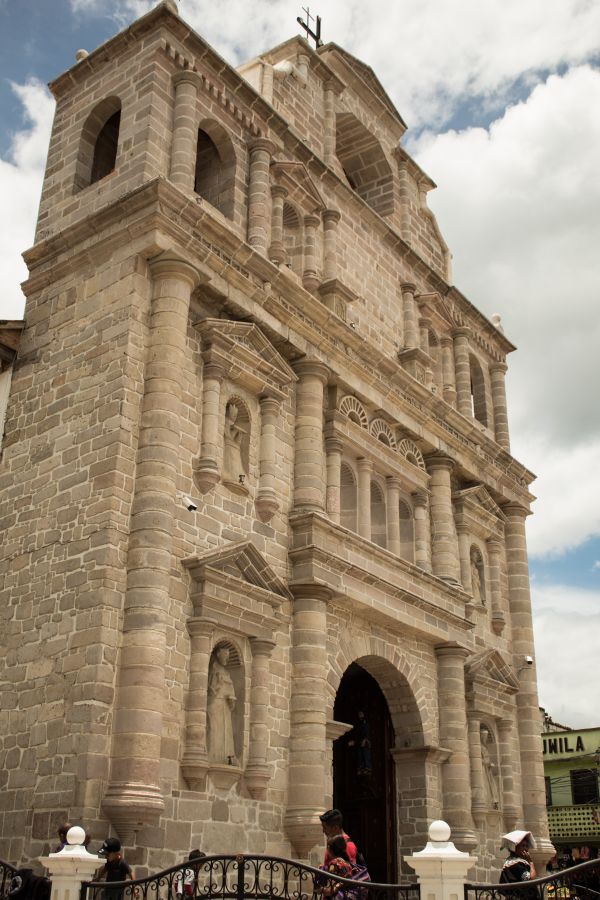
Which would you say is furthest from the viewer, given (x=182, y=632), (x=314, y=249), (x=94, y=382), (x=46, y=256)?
(x=314, y=249)

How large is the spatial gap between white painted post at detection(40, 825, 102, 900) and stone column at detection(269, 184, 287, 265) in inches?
434

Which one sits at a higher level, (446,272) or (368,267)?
(446,272)

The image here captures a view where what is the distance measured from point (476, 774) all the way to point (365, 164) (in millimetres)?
14689

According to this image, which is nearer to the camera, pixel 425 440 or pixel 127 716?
pixel 127 716

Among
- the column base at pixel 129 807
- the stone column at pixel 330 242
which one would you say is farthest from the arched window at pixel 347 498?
the column base at pixel 129 807

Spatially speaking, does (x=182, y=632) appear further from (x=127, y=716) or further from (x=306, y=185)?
(x=306, y=185)

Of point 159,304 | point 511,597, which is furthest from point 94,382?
point 511,597

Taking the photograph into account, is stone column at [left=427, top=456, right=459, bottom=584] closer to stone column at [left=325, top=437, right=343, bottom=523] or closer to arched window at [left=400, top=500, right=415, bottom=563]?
arched window at [left=400, top=500, right=415, bottom=563]

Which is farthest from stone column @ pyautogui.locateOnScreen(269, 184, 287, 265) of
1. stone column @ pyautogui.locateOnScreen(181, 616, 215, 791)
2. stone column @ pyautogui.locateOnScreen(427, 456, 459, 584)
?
stone column @ pyautogui.locateOnScreen(181, 616, 215, 791)

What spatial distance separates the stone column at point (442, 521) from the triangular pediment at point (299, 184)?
19.6 feet

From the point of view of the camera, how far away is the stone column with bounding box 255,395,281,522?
1591cm

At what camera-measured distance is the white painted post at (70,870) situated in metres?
9.79

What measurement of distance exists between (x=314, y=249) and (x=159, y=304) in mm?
5287

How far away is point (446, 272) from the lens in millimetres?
25438
